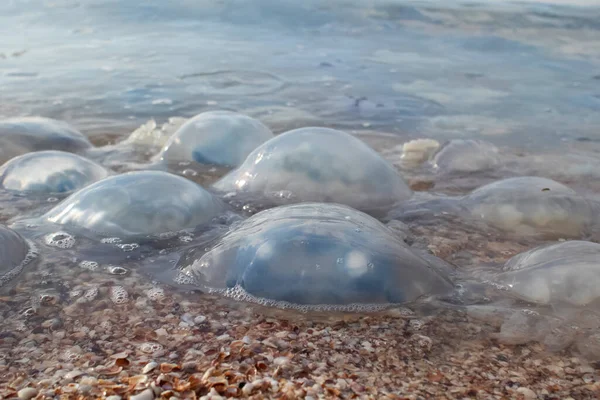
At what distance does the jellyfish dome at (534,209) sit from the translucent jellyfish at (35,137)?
7.45ft

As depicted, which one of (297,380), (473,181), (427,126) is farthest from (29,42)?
(297,380)

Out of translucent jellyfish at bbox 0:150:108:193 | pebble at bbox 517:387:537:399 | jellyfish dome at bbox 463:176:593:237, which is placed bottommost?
jellyfish dome at bbox 463:176:593:237

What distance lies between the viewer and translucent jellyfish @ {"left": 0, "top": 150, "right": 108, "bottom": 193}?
8.59ft

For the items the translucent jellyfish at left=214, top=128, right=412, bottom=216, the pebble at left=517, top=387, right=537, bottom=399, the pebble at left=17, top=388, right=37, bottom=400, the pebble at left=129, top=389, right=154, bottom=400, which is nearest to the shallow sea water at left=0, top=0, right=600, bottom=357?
the translucent jellyfish at left=214, top=128, right=412, bottom=216

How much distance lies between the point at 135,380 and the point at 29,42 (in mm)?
7776

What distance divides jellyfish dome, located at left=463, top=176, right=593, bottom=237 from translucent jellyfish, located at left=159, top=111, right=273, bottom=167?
122 cm

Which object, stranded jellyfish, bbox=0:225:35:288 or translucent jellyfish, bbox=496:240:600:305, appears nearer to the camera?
translucent jellyfish, bbox=496:240:600:305

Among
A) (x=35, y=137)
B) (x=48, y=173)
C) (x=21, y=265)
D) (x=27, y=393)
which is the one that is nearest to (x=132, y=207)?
(x=21, y=265)

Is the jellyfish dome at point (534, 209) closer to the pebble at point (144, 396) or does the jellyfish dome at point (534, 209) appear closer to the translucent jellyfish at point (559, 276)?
the translucent jellyfish at point (559, 276)

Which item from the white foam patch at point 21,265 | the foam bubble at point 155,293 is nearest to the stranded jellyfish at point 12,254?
the white foam patch at point 21,265

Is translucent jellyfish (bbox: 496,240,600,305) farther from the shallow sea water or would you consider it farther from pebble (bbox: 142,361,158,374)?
pebble (bbox: 142,361,158,374)

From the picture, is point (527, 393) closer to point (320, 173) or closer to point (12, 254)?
point (320, 173)

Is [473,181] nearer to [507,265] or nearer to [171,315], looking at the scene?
[507,265]

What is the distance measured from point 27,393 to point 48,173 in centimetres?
156
